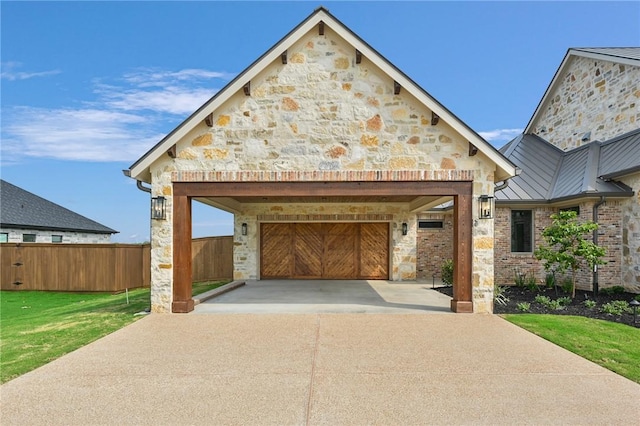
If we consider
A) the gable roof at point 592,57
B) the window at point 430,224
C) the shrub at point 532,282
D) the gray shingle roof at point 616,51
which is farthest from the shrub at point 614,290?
the gray shingle roof at point 616,51

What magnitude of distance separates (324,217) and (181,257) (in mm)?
7281

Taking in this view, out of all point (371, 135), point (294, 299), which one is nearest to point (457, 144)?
point (371, 135)

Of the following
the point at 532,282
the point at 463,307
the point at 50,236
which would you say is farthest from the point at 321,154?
the point at 50,236

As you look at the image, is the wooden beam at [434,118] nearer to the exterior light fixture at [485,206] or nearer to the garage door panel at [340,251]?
the exterior light fixture at [485,206]

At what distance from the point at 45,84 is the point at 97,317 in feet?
37.5

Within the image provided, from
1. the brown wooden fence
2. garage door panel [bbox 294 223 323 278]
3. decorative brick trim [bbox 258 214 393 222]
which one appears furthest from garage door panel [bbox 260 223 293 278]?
the brown wooden fence

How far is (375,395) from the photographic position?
4316 mm

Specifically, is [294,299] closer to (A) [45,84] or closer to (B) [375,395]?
(B) [375,395]

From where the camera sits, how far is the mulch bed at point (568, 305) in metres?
8.82

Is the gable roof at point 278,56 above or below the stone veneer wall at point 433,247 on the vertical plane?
above

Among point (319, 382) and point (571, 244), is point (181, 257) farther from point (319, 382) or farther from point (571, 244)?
point (571, 244)

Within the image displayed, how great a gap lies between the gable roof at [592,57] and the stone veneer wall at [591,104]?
169 mm

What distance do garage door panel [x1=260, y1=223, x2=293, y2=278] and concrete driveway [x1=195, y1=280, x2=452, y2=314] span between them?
3.65 ft

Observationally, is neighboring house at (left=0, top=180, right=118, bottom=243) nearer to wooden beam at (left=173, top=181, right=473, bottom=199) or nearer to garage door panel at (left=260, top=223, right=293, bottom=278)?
garage door panel at (left=260, top=223, right=293, bottom=278)
